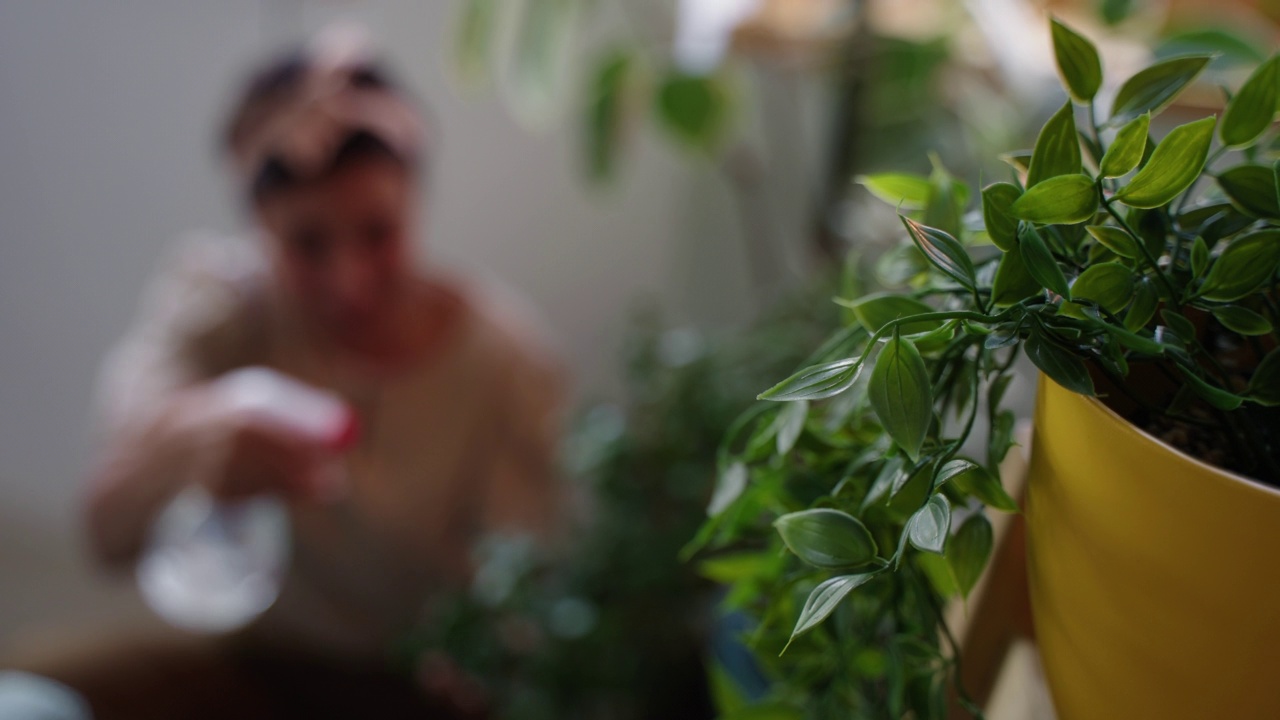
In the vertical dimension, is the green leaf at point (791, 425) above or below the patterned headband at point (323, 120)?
below

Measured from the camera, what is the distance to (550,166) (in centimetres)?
149

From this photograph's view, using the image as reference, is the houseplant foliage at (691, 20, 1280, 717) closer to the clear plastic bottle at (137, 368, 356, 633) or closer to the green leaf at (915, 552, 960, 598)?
the green leaf at (915, 552, 960, 598)

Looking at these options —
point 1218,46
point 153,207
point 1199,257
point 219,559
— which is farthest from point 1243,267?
point 153,207

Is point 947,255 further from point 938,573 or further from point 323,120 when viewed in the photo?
point 323,120

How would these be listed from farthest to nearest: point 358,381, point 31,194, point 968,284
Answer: point 31,194, point 358,381, point 968,284

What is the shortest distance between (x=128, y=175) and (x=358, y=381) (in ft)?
1.92

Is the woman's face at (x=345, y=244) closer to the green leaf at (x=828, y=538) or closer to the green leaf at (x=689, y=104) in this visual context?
the green leaf at (x=689, y=104)

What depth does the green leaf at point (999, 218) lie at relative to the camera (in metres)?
0.24

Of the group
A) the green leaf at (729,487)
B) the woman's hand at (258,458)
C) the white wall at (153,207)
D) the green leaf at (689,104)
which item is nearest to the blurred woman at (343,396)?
the woman's hand at (258,458)

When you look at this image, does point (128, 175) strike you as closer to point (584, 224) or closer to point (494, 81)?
point (494, 81)

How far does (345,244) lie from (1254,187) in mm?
746

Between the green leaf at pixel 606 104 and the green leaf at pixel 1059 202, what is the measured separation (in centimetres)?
66

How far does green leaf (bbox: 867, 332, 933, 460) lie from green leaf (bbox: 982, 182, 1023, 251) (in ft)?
0.13

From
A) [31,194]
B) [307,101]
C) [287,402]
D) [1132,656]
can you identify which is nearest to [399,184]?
[307,101]
